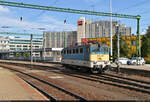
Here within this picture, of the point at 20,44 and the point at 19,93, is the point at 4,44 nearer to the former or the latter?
the point at 20,44

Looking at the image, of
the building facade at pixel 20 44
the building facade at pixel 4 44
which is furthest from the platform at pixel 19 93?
the building facade at pixel 4 44

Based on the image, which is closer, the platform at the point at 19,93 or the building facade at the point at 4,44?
the platform at the point at 19,93

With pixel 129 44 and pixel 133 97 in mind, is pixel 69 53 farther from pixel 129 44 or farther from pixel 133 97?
pixel 129 44

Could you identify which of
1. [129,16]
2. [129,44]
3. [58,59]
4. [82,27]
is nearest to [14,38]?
[82,27]

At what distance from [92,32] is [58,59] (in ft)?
292

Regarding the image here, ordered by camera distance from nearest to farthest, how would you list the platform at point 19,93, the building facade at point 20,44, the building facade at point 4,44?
the platform at point 19,93 → the building facade at point 4,44 → the building facade at point 20,44

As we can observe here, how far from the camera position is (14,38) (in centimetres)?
14700

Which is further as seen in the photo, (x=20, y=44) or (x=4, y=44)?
(x=20, y=44)

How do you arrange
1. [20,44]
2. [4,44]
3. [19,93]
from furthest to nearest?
[20,44]
[4,44]
[19,93]

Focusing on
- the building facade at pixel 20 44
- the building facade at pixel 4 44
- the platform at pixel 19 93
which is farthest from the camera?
the building facade at pixel 20 44

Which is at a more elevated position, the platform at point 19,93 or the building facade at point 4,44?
the building facade at point 4,44

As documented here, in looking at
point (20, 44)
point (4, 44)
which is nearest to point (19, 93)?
point (4, 44)

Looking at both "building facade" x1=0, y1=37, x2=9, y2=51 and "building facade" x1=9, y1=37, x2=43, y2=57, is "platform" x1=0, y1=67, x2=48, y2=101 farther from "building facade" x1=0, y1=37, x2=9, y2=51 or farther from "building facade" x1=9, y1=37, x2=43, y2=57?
"building facade" x1=0, y1=37, x2=9, y2=51

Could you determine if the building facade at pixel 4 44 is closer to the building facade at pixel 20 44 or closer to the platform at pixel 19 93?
the building facade at pixel 20 44
